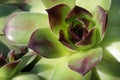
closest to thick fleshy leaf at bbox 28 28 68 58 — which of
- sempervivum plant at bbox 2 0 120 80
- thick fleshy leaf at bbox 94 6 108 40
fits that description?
sempervivum plant at bbox 2 0 120 80

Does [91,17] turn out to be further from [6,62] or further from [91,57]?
[6,62]

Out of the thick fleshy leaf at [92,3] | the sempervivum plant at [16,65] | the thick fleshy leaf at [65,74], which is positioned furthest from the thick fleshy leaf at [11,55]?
the thick fleshy leaf at [92,3]

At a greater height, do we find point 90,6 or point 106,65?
point 90,6

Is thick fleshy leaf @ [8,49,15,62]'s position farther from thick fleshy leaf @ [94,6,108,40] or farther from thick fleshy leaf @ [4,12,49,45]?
thick fleshy leaf @ [94,6,108,40]

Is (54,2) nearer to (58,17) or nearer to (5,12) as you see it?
(58,17)

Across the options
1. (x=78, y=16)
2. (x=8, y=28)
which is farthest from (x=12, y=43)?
(x=78, y=16)

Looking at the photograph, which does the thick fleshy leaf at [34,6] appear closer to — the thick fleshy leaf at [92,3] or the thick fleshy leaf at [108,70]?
the thick fleshy leaf at [92,3]

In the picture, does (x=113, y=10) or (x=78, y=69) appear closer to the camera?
(x=78, y=69)
